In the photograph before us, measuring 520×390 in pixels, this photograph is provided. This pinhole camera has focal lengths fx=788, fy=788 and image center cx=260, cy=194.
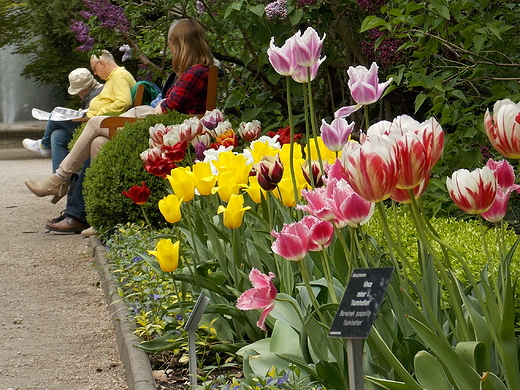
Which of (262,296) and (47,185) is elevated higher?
(262,296)

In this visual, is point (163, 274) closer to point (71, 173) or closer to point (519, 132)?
point (519, 132)

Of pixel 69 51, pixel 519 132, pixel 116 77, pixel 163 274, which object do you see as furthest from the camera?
pixel 69 51

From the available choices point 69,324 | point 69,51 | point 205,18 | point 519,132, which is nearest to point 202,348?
point 69,324

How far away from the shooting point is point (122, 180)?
20.2 feet

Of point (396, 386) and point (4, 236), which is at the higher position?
point (396, 386)

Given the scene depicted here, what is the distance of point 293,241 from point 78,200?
5.63 m

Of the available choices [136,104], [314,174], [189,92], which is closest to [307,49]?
Result: [314,174]

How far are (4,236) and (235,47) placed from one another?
2.91 metres

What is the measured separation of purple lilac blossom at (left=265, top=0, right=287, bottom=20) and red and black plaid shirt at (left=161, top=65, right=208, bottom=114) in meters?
1.22

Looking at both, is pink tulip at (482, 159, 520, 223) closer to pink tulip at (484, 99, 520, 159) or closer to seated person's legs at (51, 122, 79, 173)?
pink tulip at (484, 99, 520, 159)

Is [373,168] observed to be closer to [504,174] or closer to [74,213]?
[504,174]

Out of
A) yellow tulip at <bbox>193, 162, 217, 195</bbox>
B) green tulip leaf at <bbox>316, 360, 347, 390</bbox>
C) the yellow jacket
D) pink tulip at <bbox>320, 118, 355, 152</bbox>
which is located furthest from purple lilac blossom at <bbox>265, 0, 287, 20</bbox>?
green tulip leaf at <bbox>316, 360, 347, 390</bbox>

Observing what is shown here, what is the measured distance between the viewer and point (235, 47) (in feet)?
26.1

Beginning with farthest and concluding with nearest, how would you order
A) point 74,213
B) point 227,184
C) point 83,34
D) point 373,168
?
1. point 83,34
2. point 74,213
3. point 227,184
4. point 373,168
